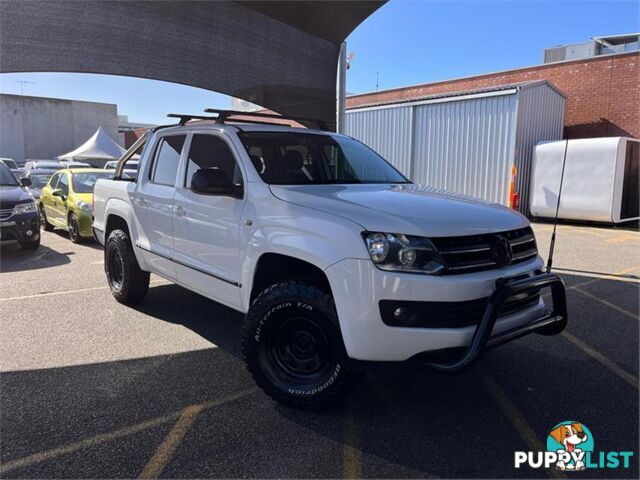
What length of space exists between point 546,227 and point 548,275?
406 inches

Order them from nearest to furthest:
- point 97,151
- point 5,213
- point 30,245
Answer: point 5,213, point 30,245, point 97,151

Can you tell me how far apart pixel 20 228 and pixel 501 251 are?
28.5ft

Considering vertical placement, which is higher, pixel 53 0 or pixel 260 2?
pixel 260 2

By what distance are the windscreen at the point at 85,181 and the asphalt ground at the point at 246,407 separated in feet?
17.7

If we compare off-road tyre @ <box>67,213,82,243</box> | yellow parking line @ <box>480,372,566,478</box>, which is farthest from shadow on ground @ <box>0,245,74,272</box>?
yellow parking line @ <box>480,372,566,478</box>

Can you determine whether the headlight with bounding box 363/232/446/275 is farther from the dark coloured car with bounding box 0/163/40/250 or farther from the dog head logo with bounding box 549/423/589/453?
the dark coloured car with bounding box 0/163/40/250

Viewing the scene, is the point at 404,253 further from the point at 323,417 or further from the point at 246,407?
the point at 246,407

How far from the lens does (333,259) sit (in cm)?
292

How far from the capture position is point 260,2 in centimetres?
774

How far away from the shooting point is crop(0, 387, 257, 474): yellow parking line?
2703 millimetres

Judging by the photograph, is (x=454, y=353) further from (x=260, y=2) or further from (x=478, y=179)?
(x=478, y=179)

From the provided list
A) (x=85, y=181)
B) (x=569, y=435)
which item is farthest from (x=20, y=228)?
(x=569, y=435)

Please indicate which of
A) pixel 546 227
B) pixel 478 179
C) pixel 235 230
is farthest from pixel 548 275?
pixel 478 179

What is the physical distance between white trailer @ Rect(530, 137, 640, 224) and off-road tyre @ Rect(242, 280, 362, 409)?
11048 millimetres
